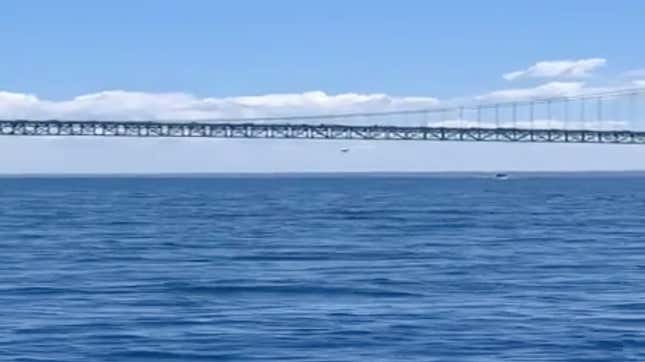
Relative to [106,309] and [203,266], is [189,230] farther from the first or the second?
[106,309]

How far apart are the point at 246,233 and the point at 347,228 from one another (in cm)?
524

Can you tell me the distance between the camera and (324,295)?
93.1ft

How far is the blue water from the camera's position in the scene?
21469mm

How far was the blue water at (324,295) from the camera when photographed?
2147 centimetres

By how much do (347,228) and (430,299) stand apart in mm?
29692

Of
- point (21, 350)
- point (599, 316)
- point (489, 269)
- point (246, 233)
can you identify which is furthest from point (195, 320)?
point (246, 233)

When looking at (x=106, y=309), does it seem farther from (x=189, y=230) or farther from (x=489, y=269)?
(x=189, y=230)

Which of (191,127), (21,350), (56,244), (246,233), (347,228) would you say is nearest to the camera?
(21,350)

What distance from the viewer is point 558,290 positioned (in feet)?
96.2

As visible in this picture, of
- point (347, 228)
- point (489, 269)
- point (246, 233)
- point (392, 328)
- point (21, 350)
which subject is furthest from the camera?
point (347, 228)

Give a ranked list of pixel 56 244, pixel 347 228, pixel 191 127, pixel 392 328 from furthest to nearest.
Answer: pixel 191 127
pixel 347 228
pixel 56 244
pixel 392 328

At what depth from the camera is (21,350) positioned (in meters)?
21.1

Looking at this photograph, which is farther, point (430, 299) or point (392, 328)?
point (430, 299)

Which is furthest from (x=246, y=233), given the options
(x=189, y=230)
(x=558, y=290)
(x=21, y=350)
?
(x=21, y=350)
